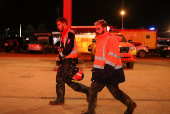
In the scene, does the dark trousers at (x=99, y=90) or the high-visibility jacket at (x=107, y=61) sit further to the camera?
the dark trousers at (x=99, y=90)

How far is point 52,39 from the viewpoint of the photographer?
34938 mm

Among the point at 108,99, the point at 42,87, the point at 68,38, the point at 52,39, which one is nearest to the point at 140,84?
the point at 108,99

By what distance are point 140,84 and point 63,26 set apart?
12.9 ft

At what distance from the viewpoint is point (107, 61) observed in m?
4.30

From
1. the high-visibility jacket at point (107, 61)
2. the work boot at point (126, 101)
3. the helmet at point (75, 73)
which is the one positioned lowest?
the work boot at point (126, 101)

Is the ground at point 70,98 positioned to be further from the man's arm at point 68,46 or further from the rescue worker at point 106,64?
the man's arm at point 68,46

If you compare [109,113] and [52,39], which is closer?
[109,113]

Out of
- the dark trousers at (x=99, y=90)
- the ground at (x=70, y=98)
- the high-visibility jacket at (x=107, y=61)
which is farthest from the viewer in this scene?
the ground at (x=70, y=98)

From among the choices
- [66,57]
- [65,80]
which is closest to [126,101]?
[65,80]

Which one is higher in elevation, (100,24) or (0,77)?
(100,24)

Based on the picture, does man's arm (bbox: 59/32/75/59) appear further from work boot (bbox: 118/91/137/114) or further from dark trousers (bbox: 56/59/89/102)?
work boot (bbox: 118/91/137/114)

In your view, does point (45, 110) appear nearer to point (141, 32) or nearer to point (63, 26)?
point (63, 26)

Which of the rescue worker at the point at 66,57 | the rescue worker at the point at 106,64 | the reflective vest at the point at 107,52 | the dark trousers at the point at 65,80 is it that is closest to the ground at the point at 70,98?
the dark trousers at the point at 65,80

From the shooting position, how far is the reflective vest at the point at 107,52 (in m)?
4.34
